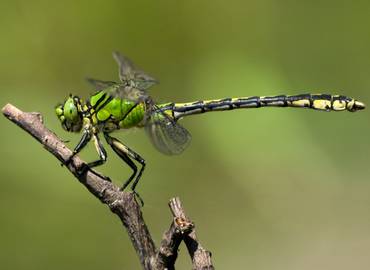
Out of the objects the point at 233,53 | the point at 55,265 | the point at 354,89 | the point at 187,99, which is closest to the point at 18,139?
the point at 55,265

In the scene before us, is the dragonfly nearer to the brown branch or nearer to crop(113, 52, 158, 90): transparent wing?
crop(113, 52, 158, 90): transparent wing

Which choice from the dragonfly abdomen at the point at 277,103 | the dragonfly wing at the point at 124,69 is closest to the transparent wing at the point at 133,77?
the dragonfly wing at the point at 124,69

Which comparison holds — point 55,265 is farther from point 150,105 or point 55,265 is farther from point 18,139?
point 150,105

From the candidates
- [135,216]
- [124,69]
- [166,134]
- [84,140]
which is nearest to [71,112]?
[84,140]

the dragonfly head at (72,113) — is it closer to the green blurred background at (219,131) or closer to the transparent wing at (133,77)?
the transparent wing at (133,77)

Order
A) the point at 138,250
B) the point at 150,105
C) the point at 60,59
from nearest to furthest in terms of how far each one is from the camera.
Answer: the point at 138,250 → the point at 150,105 → the point at 60,59

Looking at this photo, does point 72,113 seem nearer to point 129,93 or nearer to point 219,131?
point 129,93
